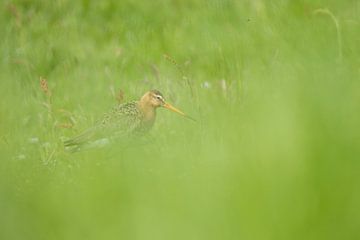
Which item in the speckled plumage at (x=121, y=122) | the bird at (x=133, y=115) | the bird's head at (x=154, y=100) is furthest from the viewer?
the bird's head at (x=154, y=100)

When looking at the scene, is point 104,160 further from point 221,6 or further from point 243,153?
point 221,6

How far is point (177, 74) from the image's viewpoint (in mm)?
4227

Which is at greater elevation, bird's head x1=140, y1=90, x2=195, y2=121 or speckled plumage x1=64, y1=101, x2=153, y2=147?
bird's head x1=140, y1=90, x2=195, y2=121

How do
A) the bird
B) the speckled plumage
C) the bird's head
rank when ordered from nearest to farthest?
the speckled plumage, the bird, the bird's head

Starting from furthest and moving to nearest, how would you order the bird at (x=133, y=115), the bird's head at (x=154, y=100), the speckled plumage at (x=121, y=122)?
the bird's head at (x=154, y=100) → the bird at (x=133, y=115) → the speckled plumage at (x=121, y=122)

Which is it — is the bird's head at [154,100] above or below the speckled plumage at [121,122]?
above

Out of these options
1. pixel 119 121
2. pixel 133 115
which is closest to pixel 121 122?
pixel 119 121

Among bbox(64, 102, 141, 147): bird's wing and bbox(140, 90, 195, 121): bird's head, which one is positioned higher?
bbox(140, 90, 195, 121): bird's head

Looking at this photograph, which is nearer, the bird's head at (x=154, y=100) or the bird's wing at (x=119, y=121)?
the bird's wing at (x=119, y=121)

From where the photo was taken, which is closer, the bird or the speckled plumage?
the speckled plumage

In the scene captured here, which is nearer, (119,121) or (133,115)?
(119,121)

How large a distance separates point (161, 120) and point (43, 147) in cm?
68

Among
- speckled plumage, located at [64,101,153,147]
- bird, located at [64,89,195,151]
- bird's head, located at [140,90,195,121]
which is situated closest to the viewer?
speckled plumage, located at [64,101,153,147]

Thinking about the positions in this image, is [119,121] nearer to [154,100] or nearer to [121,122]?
[121,122]
